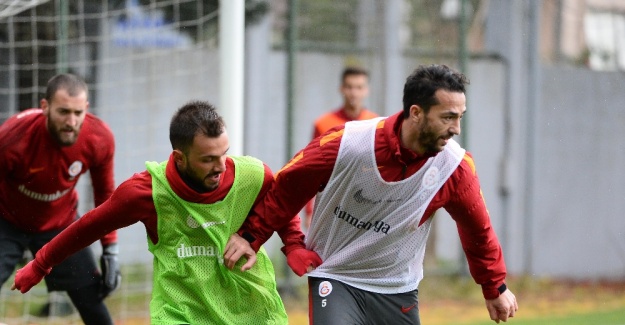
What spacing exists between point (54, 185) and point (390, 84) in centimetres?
623

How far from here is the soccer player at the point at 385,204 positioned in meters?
4.74

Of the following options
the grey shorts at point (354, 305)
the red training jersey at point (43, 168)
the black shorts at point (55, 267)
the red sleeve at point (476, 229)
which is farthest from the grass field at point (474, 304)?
the red sleeve at point (476, 229)

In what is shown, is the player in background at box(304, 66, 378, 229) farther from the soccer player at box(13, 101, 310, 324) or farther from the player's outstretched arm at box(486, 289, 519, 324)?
the soccer player at box(13, 101, 310, 324)

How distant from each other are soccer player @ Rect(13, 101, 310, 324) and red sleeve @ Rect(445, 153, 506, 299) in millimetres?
940

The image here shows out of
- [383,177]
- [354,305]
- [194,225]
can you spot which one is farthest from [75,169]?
[383,177]

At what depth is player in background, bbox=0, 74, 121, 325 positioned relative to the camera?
6129mm

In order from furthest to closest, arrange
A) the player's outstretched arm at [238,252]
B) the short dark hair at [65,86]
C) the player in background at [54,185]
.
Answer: the player in background at [54,185] → the short dark hair at [65,86] → the player's outstretched arm at [238,252]

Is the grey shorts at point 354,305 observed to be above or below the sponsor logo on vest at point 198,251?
below

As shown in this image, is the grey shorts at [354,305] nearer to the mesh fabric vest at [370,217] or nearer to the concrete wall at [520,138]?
the mesh fabric vest at [370,217]

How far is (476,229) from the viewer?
195 inches

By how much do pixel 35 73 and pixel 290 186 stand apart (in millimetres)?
5003

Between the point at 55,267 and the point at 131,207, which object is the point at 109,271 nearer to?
the point at 55,267

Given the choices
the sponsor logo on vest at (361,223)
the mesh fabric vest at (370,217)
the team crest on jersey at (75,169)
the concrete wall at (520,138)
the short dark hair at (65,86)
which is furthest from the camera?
the concrete wall at (520,138)

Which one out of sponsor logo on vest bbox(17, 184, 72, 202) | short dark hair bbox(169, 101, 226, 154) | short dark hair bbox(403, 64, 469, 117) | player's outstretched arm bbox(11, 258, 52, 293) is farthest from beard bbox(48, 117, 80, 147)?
short dark hair bbox(403, 64, 469, 117)
